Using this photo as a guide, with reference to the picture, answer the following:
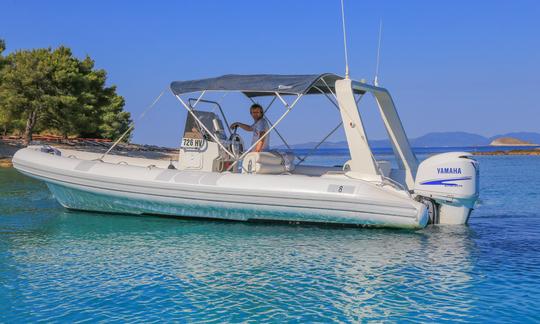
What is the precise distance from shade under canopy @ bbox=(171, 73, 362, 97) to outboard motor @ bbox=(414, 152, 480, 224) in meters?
2.10

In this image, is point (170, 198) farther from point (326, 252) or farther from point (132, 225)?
point (326, 252)

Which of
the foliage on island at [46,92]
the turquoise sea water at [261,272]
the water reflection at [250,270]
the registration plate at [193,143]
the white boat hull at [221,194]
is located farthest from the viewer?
the foliage on island at [46,92]

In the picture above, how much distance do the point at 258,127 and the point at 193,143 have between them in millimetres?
1148

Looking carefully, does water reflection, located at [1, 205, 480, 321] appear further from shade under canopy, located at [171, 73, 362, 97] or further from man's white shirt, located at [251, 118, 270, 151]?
shade under canopy, located at [171, 73, 362, 97]

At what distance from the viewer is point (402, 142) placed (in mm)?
9391

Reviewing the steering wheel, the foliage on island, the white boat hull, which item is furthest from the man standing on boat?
the foliage on island

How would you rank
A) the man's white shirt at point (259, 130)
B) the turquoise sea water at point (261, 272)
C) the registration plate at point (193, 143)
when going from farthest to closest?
the man's white shirt at point (259, 130) → the registration plate at point (193, 143) → the turquoise sea water at point (261, 272)

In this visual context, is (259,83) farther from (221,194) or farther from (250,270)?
(250,270)

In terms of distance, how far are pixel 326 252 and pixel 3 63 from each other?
93.4ft

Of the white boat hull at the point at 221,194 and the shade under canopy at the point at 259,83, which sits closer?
the white boat hull at the point at 221,194

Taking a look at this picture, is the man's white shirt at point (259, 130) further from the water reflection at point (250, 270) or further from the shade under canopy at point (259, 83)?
the water reflection at point (250, 270)

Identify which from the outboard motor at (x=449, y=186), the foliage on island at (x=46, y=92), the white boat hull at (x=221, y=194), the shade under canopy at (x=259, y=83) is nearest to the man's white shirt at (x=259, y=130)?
the shade under canopy at (x=259, y=83)

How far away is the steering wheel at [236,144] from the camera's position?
9.63 m

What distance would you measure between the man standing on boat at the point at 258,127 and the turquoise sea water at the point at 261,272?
1.49 meters
